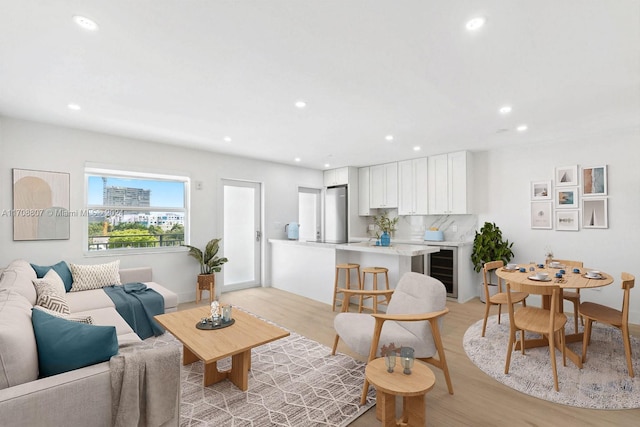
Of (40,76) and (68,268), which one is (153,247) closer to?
(68,268)

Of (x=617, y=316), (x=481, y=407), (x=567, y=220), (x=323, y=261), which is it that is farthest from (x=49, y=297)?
(x=567, y=220)

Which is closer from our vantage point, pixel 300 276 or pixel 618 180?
pixel 618 180

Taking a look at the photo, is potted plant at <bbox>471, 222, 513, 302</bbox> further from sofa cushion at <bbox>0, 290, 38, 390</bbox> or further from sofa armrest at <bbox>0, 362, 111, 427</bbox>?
sofa cushion at <bbox>0, 290, 38, 390</bbox>

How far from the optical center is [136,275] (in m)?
4.36

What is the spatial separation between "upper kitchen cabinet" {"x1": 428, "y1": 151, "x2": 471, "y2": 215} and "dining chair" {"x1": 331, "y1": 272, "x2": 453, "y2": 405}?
10.2 feet

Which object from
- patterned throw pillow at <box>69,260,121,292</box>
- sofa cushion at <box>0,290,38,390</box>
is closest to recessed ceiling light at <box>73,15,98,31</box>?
sofa cushion at <box>0,290,38,390</box>

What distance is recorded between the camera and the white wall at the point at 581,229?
419 cm

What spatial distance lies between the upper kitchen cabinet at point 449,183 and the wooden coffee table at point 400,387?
4015 mm

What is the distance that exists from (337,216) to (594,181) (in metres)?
4.44

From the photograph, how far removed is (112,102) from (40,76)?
2.01 feet

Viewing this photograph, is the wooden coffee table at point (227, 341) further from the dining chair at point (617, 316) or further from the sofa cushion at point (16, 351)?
the dining chair at point (617, 316)

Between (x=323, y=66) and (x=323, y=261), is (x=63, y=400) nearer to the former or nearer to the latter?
(x=323, y=66)

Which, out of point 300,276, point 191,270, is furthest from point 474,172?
point 191,270

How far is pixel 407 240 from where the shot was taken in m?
6.19
